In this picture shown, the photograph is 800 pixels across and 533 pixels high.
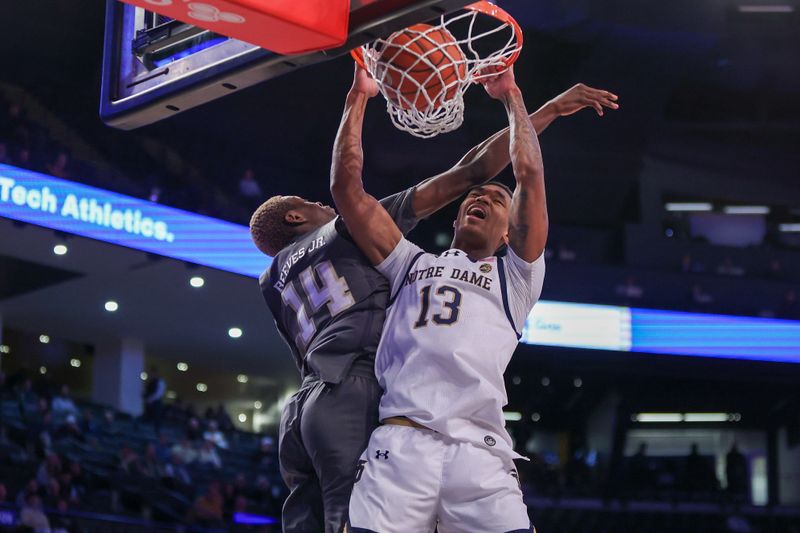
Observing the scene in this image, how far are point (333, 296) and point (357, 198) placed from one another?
365 millimetres

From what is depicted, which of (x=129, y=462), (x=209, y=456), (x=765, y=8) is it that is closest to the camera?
(x=129, y=462)

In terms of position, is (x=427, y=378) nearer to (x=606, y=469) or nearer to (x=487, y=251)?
(x=487, y=251)

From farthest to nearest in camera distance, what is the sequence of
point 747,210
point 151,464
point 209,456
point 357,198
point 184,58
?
point 747,210 → point 209,456 → point 151,464 → point 357,198 → point 184,58

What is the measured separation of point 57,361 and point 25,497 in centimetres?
1260

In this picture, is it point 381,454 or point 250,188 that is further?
point 250,188

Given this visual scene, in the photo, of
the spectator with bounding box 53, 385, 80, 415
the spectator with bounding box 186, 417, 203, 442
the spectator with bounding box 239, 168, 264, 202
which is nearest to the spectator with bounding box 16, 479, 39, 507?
the spectator with bounding box 53, 385, 80, 415

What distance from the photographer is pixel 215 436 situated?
16.9 m

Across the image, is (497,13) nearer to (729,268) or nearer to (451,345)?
(451,345)

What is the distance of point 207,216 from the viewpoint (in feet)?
46.1

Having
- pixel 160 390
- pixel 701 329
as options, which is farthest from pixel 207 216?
pixel 701 329

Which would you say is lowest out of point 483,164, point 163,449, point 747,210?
point 163,449

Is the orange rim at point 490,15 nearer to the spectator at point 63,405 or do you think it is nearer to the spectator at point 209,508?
the spectator at point 209,508

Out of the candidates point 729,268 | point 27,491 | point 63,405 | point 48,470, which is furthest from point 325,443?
point 729,268

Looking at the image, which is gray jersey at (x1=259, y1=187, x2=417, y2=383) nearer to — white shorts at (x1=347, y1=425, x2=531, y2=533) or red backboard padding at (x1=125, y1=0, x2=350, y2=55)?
white shorts at (x1=347, y1=425, x2=531, y2=533)
